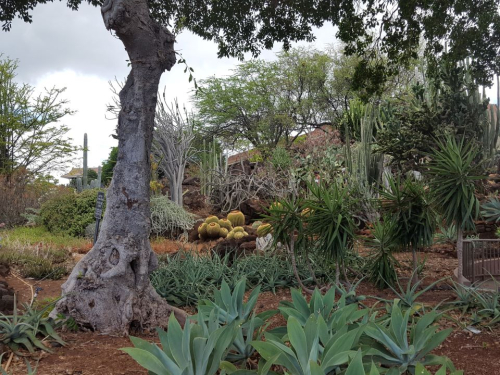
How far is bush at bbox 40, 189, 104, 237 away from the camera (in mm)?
13492

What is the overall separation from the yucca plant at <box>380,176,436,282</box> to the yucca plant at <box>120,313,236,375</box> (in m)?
4.64

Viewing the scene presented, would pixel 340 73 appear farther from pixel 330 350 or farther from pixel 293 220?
pixel 330 350

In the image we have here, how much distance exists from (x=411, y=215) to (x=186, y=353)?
16.3 ft

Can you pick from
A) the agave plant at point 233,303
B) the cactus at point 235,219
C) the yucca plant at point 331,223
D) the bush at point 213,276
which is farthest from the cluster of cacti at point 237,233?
the agave plant at point 233,303

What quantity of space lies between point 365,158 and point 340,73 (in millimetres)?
17970

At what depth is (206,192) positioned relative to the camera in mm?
17469

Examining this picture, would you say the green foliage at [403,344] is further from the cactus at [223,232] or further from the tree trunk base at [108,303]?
the cactus at [223,232]

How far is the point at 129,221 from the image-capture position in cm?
478

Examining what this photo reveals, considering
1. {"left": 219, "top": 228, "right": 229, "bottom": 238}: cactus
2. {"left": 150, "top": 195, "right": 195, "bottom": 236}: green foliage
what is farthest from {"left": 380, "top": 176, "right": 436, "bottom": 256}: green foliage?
{"left": 150, "top": 195, "right": 195, "bottom": 236}: green foliage

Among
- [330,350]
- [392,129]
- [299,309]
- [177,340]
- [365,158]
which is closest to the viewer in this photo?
[330,350]

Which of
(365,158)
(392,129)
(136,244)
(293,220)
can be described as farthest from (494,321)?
(365,158)

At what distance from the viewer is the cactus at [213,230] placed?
1146 cm

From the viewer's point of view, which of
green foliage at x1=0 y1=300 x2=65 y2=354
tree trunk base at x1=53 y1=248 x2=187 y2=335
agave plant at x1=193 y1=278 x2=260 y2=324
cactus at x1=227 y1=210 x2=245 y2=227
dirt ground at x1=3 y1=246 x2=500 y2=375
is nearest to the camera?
agave plant at x1=193 y1=278 x2=260 y2=324

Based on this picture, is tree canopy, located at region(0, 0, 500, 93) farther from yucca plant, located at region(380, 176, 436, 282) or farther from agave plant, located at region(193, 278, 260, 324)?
agave plant, located at region(193, 278, 260, 324)
